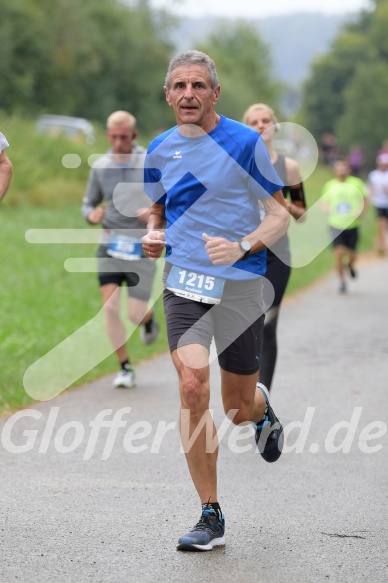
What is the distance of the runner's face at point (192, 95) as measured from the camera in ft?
17.2

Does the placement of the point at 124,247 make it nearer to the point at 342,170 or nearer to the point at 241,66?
the point at 342,170

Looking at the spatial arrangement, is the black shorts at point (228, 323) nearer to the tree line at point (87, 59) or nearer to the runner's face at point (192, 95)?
the runner's face at point (192, 95)


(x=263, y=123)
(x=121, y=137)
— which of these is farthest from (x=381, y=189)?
(x=263, y=123)

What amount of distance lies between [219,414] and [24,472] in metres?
2.37

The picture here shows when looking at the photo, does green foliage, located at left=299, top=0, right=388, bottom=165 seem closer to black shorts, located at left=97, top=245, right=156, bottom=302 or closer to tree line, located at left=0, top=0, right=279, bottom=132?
tree line, located at left=0, top=0, right=279, bottom=132

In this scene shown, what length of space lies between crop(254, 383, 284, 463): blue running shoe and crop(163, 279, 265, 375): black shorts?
1.90 feet

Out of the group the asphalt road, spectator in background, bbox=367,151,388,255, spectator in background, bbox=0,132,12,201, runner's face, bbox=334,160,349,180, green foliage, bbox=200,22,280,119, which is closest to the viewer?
the asphalt road

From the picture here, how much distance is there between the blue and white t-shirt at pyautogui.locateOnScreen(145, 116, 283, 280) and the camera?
529 centimetres

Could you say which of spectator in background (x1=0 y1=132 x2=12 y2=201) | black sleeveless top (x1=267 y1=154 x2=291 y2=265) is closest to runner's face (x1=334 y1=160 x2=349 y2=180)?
black sleeveless top (x1=267 y1=154 x2=291 y2=265)

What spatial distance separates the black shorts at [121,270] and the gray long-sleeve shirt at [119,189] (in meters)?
0.25

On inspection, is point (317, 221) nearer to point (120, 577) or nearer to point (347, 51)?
point (120, 577)

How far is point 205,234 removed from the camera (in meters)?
5.18

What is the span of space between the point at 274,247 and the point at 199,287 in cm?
249

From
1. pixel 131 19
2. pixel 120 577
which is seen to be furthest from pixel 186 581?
pixel 131 19
